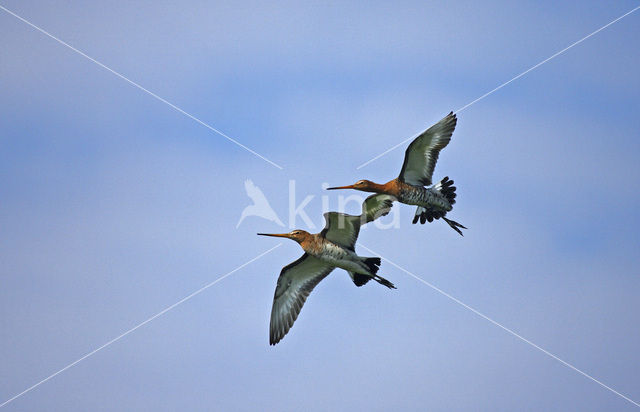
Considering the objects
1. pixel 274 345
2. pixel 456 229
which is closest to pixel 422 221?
pixel 456 229

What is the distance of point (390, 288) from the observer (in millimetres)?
19594

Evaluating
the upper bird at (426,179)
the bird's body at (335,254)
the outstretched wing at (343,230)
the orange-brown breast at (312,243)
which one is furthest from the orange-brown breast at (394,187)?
the orange-brown breast at (312,243)

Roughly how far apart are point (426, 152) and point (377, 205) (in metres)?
1.46

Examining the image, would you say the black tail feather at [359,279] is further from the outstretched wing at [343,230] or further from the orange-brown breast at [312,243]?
the orange-brown breast at [312,243]

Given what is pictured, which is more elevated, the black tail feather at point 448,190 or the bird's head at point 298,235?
the black tail feather at point 448,190

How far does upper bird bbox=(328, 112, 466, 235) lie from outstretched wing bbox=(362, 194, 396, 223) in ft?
0.52

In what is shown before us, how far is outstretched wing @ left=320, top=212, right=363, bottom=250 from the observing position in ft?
64.5

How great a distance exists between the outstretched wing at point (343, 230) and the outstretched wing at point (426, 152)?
1.85 m

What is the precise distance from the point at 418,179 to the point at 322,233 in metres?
2.69

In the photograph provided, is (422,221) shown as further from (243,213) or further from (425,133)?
→ (243,213)

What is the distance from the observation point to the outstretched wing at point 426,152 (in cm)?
2098

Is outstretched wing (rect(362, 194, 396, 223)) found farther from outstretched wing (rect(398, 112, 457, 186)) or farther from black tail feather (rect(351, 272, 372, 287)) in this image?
black tail feather (rect(351, 272, 372, 287))

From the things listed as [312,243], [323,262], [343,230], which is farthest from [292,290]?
[343,230]

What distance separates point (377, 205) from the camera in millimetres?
21141
